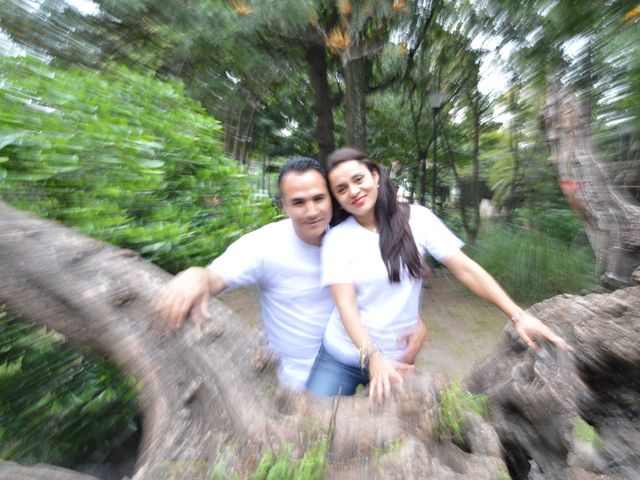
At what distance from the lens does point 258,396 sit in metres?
1.12

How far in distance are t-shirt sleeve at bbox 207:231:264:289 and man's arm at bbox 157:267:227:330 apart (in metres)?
0.29

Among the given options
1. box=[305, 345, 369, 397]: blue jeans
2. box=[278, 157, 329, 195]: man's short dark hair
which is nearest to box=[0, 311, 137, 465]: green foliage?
box=[305, 345, 369, 397]: blue jeans

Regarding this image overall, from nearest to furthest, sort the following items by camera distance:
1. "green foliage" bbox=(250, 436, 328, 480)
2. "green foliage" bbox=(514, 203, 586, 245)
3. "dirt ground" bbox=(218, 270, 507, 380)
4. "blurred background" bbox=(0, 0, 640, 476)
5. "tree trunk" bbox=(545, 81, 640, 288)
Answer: "green foliage" bbox=(250, 436, 328, 480) → "blurred background" bbox=(0, 0, 640, 476) → "tree trunk" bbox=(545, 81, 640, 288) → "dirt ground" bbox=(218, 270, 507, 380) → "green foliage" bbox=(514, 203, 586, 245)

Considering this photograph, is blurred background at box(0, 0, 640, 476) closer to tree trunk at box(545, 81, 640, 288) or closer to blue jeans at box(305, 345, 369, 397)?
tree trunk at box(545, 81, 640, 288)

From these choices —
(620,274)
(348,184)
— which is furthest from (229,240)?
(620,274)

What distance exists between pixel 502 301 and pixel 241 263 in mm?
1022

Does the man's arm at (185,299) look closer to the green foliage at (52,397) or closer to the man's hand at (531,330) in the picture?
the green foliage at (52,397)

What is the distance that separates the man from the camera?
5.98 ft

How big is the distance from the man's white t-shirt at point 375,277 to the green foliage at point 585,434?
68cm

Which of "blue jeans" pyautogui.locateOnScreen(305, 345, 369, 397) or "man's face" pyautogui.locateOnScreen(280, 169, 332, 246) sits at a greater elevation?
"man's face" pyautogui.locateOnScreen(280, 169, 332, 246)

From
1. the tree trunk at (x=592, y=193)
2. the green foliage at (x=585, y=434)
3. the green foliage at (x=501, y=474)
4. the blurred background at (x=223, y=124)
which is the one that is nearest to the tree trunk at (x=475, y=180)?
the blurred background at (x=223, y=124)

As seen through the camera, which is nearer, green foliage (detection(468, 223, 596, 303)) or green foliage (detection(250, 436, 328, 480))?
green foliage (detection(250, 436, 328, 480))

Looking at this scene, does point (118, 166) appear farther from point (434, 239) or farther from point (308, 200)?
point (434, 239)

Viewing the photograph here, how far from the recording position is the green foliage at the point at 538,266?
5.87 m
